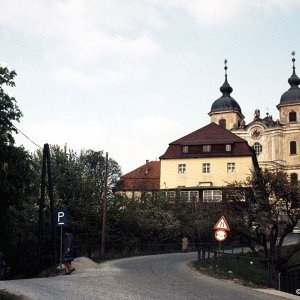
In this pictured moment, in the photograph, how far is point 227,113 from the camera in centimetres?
9469

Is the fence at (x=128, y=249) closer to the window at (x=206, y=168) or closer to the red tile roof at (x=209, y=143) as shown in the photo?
the window at (x=206, y=168)

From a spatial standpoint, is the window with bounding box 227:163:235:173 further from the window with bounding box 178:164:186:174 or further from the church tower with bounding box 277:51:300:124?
the church tower with bounding box 277:51:300:124

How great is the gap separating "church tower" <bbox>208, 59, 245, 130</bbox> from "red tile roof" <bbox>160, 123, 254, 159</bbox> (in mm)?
21390

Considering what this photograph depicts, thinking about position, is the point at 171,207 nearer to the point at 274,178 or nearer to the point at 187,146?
the point at 274,178

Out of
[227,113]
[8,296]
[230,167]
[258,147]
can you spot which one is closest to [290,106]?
[258,147]

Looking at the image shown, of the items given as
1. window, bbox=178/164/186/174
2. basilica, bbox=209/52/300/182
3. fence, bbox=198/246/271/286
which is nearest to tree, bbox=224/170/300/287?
fence, bbox=198/246/271/286

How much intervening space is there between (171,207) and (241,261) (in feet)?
56.7

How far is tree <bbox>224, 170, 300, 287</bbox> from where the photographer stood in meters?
27.1

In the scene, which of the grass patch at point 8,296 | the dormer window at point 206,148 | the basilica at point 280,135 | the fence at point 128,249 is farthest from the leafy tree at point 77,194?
the basilica at point 280,135

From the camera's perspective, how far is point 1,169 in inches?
653

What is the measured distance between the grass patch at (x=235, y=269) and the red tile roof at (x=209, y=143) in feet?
124

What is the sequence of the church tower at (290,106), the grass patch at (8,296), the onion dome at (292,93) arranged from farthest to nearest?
the onion dome at (292,93) → the church tower at (290,106) → the grass patch at (8,296)

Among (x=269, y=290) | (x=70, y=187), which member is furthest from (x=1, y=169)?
(x=70, y=187)

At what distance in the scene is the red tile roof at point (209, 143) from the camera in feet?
225
